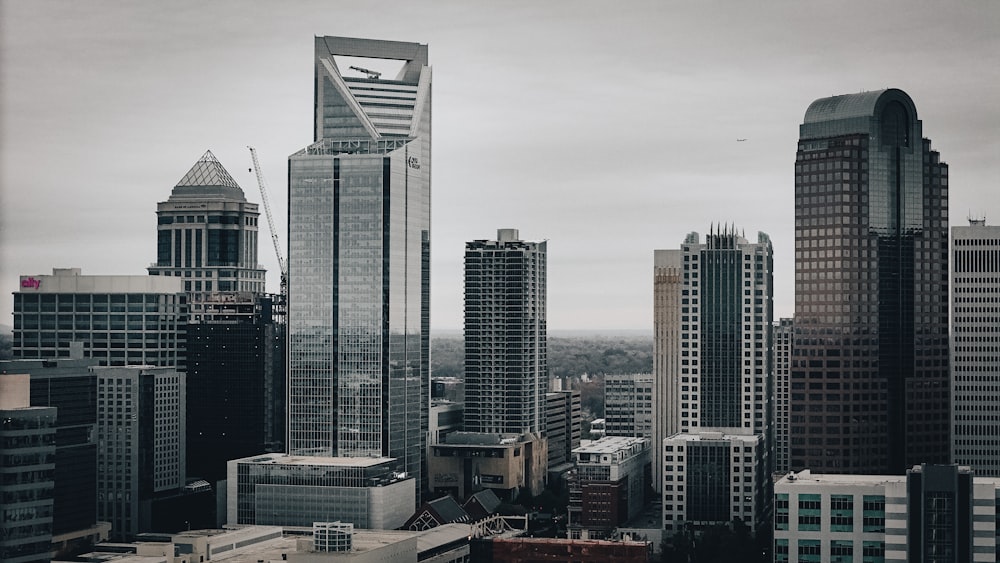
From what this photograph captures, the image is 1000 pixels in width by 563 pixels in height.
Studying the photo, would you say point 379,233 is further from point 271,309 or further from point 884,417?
point 884,417

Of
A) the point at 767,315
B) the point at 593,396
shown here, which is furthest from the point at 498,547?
the point at 593,396

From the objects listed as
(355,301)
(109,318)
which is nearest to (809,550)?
(355,301)

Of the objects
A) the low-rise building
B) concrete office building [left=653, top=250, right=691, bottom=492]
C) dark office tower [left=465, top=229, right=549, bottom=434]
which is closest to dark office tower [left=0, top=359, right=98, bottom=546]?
the low-rise building

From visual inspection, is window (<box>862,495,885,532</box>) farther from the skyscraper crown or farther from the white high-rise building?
the skyscraper crown

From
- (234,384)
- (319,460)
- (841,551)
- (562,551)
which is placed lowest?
(562,551)

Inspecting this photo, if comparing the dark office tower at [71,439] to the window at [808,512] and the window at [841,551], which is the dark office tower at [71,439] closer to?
the window at [808,512]

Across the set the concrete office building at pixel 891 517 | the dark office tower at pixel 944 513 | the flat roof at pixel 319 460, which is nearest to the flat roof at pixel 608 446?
the flat roof at pixel 319 460

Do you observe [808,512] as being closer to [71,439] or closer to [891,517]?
[891,517]
